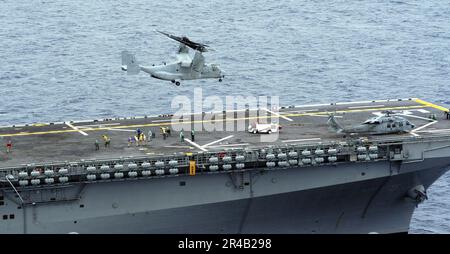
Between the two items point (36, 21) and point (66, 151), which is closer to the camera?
point (66, 151)

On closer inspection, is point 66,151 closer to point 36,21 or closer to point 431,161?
point 431,161

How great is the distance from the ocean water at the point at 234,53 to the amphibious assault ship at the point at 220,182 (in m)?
9.62

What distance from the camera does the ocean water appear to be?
297 ft

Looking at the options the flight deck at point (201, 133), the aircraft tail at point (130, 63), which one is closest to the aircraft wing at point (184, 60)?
the aircraft tail at point (130, 63)

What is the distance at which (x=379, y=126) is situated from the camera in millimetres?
59312

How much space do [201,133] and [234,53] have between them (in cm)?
4935

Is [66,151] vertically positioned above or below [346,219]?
above

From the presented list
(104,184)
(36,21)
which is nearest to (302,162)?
(104,184)

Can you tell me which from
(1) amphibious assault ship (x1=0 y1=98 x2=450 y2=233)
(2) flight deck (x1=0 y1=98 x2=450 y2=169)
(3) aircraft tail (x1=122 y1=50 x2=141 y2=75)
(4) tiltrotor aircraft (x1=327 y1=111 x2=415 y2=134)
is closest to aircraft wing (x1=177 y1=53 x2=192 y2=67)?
(3) aircraft tail (x1=122 y1=50 x2=141 y2=75)

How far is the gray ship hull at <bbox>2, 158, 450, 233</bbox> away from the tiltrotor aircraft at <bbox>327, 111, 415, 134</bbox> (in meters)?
2.85

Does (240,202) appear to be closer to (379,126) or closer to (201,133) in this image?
(201,133)
